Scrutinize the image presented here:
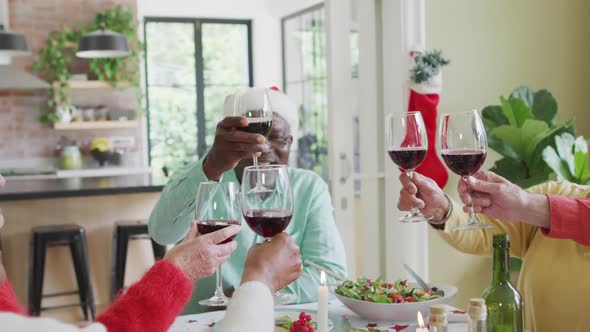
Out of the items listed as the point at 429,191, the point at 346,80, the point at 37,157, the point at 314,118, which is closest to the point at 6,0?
the point at 37,157

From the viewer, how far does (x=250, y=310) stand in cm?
109

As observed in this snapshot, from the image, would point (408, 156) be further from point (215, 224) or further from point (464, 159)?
point (215, 224)

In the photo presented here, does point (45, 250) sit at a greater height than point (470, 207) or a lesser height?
lesser

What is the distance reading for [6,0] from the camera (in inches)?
256

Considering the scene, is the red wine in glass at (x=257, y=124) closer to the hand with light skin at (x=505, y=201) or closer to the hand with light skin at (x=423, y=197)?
the hand with light skin at (x=423, y=197)

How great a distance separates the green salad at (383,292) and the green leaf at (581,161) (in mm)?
1685

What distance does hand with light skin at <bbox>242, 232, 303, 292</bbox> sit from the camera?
1.17 meters

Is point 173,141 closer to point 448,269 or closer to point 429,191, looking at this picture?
point 448,269

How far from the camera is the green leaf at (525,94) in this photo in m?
3.50

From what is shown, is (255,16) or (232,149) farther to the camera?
(255,16)

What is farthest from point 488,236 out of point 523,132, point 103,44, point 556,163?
point 103,44

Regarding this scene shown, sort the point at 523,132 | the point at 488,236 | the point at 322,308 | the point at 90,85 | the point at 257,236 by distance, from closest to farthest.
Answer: the point at 322,308 < the point at 488,236 < the point at 257,236 < the point at 523,132 < the point at 90,85

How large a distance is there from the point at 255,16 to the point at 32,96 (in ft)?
8.27

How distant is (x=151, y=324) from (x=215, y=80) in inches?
274
